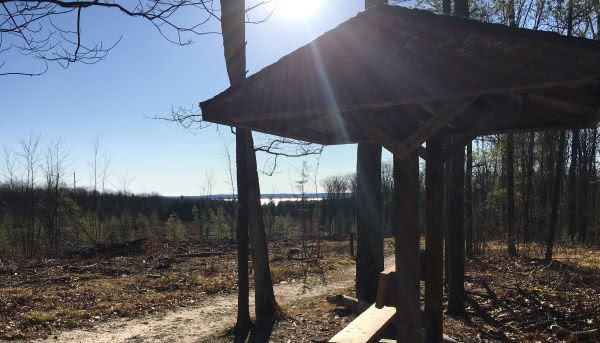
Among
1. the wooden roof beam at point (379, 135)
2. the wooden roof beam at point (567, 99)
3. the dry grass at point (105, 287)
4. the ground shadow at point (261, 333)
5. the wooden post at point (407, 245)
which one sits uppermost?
the wooden roof beam at point (567, 99)

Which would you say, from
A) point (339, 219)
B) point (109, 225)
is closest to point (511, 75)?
point (109, 225)

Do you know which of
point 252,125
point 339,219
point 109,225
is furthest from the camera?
point 339,219

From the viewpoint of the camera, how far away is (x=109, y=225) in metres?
41.2

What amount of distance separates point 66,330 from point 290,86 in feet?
26.2

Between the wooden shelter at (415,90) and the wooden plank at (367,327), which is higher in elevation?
the wooden shelter at (415,90)

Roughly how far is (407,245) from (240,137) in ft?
16.5

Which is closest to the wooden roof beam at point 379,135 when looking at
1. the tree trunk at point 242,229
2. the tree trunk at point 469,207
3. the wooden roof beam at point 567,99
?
the wooden roof beam at point 567,99

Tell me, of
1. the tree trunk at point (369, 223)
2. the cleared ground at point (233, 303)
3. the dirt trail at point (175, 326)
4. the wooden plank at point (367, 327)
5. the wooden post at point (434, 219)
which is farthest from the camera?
the tree trunk at point (369, 223)

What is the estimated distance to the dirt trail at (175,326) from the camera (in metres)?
8.46

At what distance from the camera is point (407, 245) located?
408 cm

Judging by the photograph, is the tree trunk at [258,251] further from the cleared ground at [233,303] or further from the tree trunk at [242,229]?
the cleared ground at [233,303]

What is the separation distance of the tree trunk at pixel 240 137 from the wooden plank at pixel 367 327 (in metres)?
4.21

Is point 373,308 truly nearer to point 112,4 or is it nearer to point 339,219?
point 112,4

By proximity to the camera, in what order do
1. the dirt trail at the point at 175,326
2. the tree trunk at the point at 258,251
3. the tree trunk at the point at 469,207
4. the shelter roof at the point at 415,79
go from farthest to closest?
the tree trunk at the point at 469,207, the tree trunk at the point at 258,251, the dirt trail at the point at 175,326, the shelter roof at the point at 415,79
